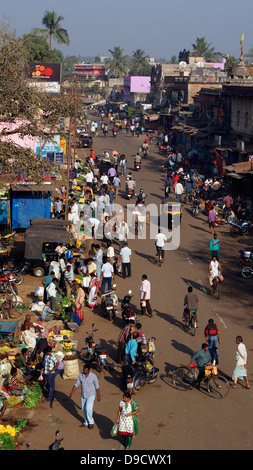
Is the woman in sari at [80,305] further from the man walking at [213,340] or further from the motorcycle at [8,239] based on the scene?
the motorcycle at [8,239]

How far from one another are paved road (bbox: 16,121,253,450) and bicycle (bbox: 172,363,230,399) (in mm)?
164

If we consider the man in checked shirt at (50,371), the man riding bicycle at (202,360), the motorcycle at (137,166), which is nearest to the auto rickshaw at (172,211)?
the man riding bicycle at (202,360)

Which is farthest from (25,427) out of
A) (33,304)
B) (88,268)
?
(88,268)

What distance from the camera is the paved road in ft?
35.1

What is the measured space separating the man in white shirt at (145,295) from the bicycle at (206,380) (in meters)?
3.77

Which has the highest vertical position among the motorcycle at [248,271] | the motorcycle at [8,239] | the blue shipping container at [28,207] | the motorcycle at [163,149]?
the motorcycle at [163,149]

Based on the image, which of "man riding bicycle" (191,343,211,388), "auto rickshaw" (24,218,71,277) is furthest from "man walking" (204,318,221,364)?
"auto rickshaw" (24,218,71,277)

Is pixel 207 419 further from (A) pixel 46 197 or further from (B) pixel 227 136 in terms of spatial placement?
(B) pixel 227 136

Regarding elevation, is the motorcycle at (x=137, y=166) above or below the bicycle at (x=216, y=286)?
above

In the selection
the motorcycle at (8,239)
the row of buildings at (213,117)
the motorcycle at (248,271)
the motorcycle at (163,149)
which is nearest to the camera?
the motorcycle at (248,271)

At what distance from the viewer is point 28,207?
2441cm

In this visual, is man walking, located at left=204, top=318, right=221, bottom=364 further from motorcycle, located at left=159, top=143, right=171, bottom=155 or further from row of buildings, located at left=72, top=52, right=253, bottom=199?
motorcycle, located at left=159, top=143, right=171, bottom=155

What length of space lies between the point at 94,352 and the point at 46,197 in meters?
11.8

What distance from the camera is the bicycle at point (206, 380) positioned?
12406 mm
